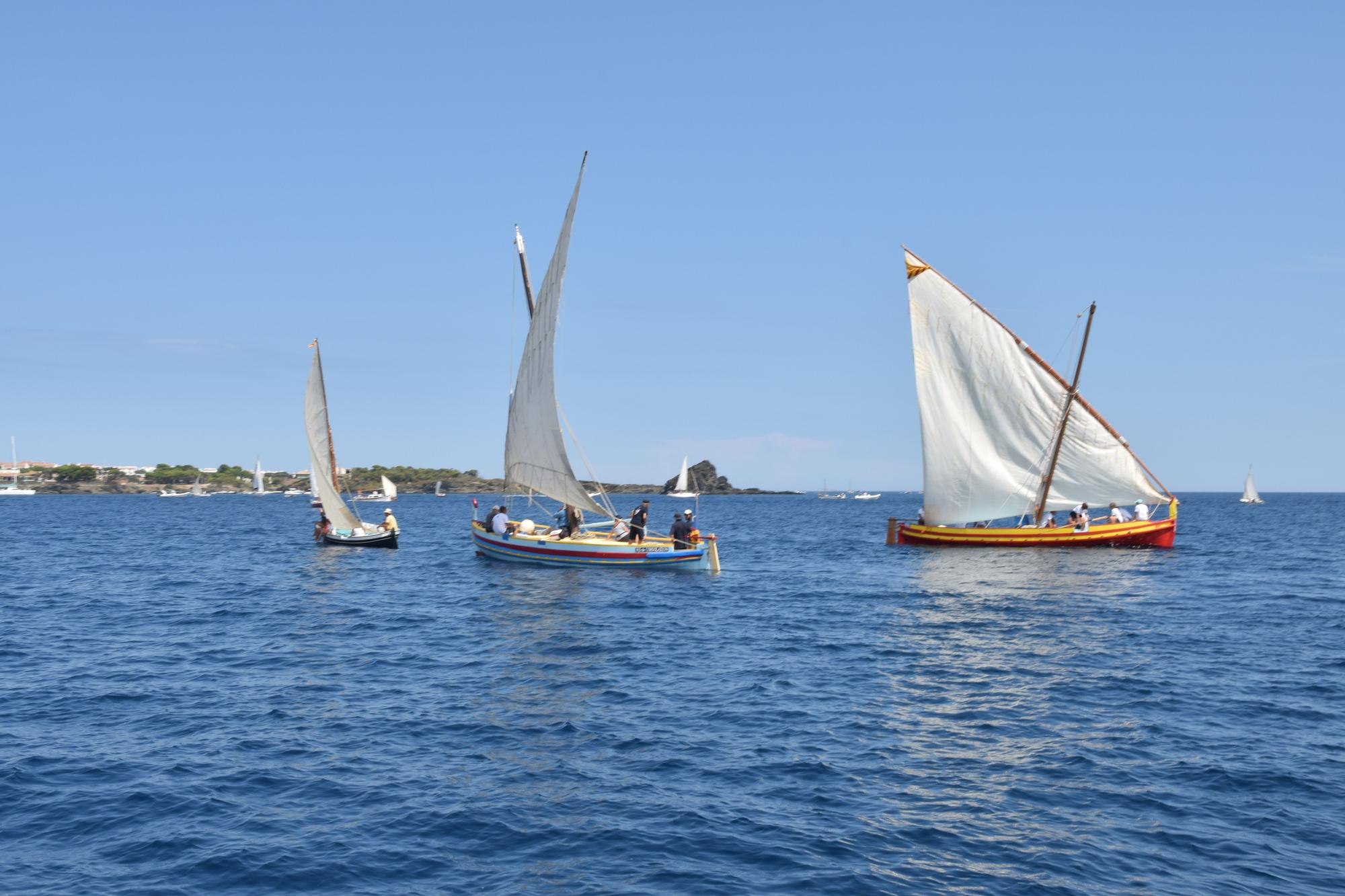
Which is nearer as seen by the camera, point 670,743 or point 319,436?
point 670,743

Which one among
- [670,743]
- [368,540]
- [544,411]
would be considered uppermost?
[544,411]

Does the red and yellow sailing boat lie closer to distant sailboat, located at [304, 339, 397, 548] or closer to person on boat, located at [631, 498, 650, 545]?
person on boat, located at [631, 498, 650, 545]

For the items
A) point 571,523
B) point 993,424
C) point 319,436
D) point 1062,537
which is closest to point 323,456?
point 319,436

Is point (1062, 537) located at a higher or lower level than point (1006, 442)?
lower

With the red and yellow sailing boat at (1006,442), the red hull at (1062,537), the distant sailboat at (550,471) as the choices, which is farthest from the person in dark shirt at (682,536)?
the red hull at (1062,537)

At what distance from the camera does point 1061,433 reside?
181 feet

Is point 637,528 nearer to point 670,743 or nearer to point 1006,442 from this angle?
point 1006,442

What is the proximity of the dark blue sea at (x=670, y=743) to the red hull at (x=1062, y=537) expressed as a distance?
17217mm

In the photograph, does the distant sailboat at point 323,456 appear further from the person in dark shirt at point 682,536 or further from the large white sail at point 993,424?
the large white sail at point 993,424

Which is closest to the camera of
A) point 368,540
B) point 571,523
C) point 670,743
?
point 670,743

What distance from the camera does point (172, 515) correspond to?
129 metres

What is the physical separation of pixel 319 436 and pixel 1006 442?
37.5 meters

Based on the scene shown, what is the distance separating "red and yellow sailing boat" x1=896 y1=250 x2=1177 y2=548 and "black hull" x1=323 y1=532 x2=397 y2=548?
30.9 meters

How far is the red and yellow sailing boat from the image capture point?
53938 mm
